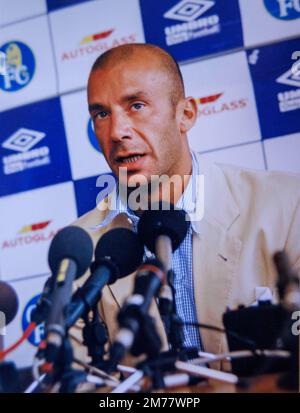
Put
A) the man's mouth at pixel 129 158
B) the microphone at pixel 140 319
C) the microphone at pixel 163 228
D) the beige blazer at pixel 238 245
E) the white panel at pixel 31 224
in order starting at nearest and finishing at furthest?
the microphone at pixel 140 319, the microphone at pixel 163 228, the beige blazer at pixel 238 245, the man's mouth at pixel 129 158, the white panel at pixel 31 224

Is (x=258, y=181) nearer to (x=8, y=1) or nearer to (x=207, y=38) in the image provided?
(x=207, y=38)

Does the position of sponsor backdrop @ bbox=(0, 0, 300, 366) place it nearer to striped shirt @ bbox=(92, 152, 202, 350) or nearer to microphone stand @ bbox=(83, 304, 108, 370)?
striped shirt @ bbox=(92, 152, 202, 350)

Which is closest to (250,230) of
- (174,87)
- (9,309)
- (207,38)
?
(174,87)

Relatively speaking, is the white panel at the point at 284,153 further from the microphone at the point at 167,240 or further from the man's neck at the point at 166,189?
→ the microphone at the point at 167,240

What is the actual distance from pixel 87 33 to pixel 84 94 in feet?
0.77

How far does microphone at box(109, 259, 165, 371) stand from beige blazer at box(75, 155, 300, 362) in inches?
24.0

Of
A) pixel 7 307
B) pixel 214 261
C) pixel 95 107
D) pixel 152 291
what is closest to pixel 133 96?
pixel 95 107

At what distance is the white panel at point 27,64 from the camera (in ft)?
6.51

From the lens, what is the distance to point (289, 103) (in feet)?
5.69

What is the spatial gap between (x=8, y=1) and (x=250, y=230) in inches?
51.0

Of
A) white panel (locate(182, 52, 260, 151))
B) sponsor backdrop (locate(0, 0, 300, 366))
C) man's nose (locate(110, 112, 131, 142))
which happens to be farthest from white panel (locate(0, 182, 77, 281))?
white panel (locate(182, 52, 260, 151))

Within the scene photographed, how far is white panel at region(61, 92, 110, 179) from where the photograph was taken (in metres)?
A: 1.91

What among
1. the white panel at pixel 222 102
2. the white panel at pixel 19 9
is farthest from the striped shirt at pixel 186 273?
the white panel at pixel 19 9

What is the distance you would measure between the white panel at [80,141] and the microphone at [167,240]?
695 mm
